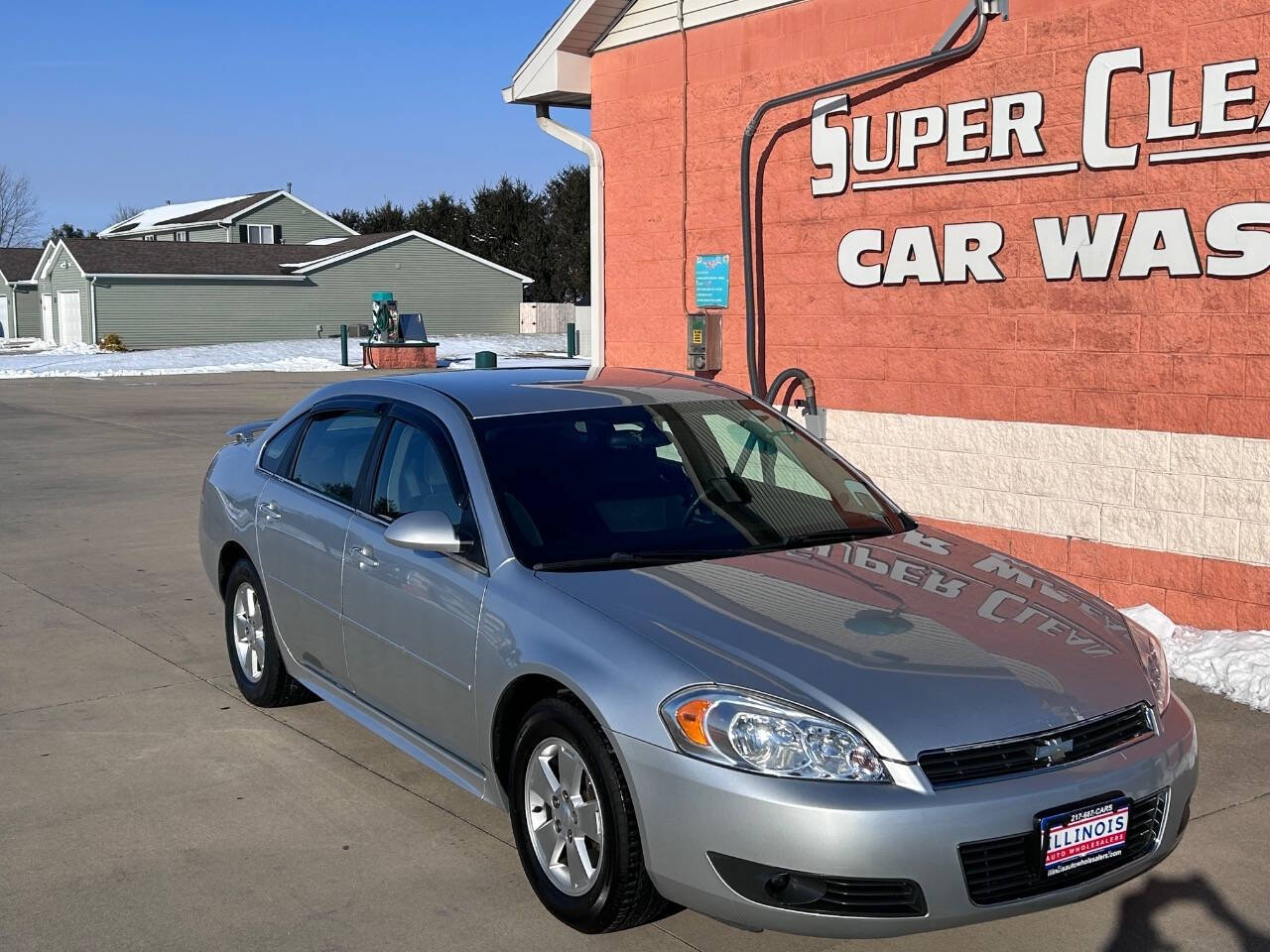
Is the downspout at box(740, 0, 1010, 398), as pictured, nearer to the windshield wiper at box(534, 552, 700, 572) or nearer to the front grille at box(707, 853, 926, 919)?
the windshield wiper at box(534, 552, 700, 572)

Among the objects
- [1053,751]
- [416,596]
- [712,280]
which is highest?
[712,280]

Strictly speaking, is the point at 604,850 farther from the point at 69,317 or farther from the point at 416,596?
the point at 69,317

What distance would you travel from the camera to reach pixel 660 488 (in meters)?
4.91

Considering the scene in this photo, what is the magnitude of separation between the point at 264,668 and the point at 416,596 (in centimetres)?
171

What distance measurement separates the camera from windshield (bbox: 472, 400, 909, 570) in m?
4.59

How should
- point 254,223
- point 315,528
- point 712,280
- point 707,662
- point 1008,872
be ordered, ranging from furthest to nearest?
1. point 254,223
2. point 712,280
3. point 315,528
4. point 707,662
5. point 1008,872

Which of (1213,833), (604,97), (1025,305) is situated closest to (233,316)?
(604,97)

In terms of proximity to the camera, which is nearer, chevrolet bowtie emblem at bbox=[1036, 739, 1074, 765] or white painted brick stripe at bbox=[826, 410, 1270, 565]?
chevrolet bowtie emblem at bbox=[1036, 739, 1074, 765]

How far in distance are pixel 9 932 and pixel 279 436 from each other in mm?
2707

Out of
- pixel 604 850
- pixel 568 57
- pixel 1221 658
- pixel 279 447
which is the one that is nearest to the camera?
pixel 604 850

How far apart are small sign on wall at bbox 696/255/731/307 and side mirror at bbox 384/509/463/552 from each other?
6182 mm

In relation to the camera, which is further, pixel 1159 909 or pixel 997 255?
pixel 997 255

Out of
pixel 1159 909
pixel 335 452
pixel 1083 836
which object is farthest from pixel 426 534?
pixel 1159 909

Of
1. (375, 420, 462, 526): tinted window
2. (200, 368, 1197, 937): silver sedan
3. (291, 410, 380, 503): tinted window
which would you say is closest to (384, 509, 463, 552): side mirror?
(200, 368, 1197, 937): silver sedan
